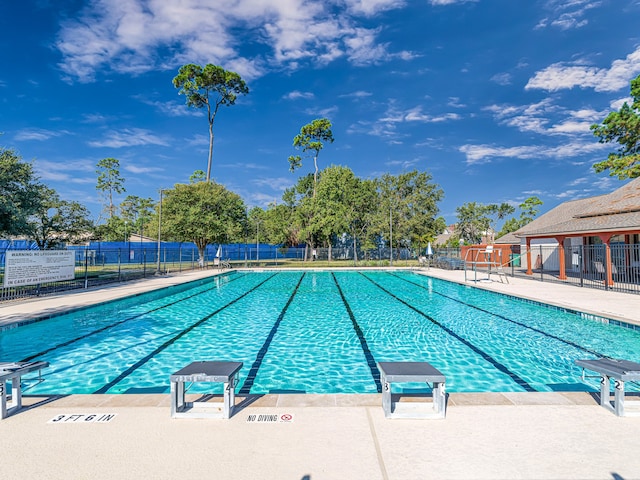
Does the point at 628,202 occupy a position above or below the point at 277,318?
above

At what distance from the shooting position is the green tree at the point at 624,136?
Answer: 2497 centimetres

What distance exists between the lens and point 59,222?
16688mm

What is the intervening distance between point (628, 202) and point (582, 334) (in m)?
13.0

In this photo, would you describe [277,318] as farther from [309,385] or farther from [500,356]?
[500,356]

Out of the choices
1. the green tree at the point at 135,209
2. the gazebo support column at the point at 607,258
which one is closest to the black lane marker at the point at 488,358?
the gazebo support column at the point at 607,258

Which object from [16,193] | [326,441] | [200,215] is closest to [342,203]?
[200,215]

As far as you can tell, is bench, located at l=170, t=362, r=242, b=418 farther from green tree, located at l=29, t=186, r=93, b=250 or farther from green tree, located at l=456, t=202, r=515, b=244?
green tree, located at l=456, t=202, r=515, b=244

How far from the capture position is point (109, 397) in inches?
140

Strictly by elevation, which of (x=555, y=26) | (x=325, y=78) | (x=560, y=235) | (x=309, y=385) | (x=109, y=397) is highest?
(x=325, y=78)

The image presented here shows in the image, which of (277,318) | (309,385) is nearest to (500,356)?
(309,385)

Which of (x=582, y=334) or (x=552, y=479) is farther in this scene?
(x=582, y=334)

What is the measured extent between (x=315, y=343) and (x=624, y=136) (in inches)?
1309

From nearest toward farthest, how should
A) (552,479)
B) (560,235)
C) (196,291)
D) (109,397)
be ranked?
(552,479), (109,397), (196,291), (560,235)

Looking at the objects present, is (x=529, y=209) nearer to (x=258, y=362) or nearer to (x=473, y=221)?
(x=473, y=221)
